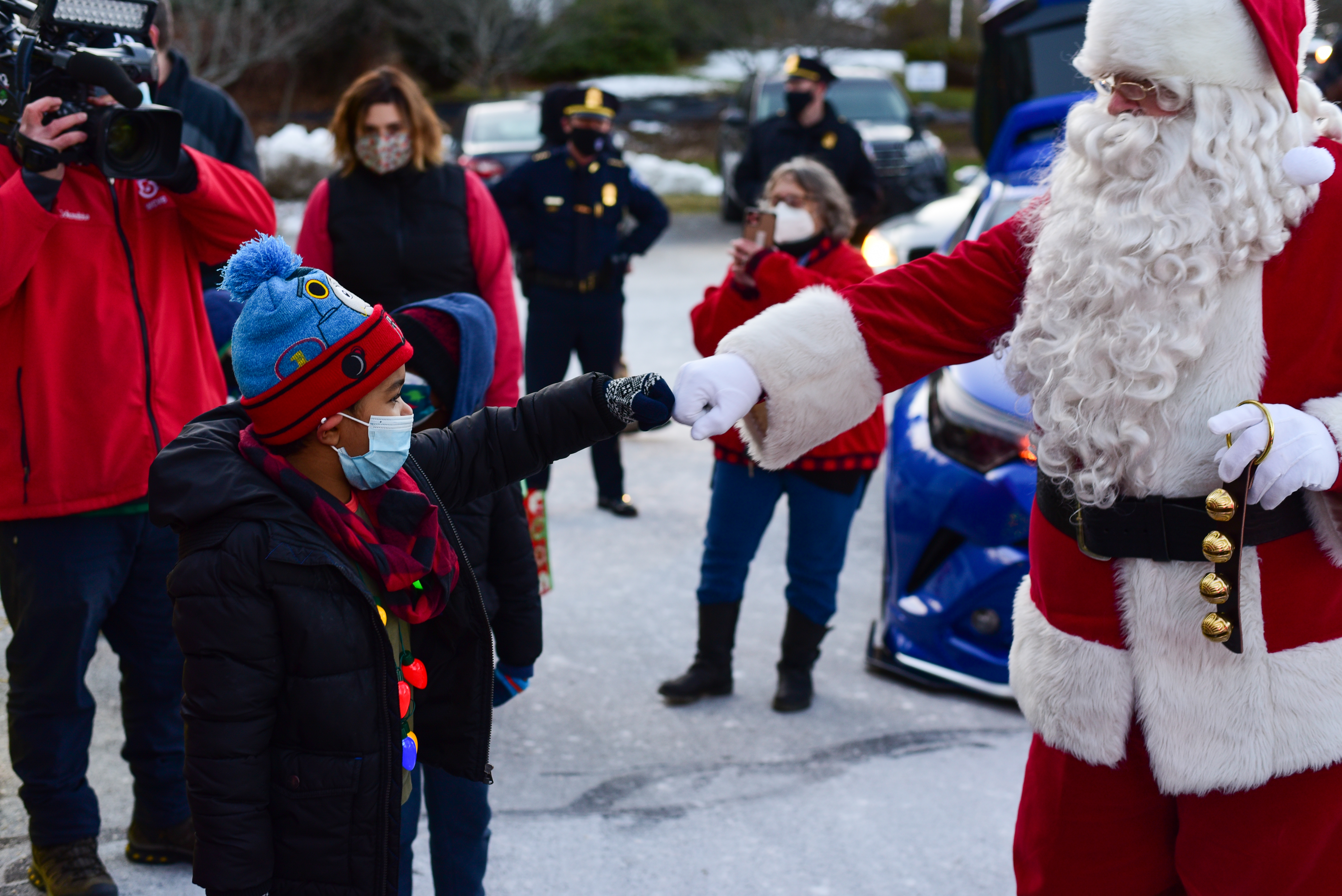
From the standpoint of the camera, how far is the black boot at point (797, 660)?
401cm

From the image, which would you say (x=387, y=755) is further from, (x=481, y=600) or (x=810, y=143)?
(x=810, y=143)

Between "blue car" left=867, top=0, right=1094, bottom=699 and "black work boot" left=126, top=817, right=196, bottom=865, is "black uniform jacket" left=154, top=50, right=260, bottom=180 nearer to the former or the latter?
"black work boot" left=126, top=817, right=196, bottom=865

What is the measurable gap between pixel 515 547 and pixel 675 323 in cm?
767

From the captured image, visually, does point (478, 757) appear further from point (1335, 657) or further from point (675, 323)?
point (675, 323)

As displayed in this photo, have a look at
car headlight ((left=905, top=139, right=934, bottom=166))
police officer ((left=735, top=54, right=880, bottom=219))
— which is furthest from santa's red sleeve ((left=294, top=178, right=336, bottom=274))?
car headlight ((left=905, top=139, right=934, bottom=166))

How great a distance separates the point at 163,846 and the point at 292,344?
1600 mm

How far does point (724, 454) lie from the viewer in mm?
3963

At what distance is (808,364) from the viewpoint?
7.30 feet

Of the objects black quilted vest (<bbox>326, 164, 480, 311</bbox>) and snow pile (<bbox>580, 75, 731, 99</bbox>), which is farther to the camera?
snow pile (<bbox>580, 75, 731, 99</bbox>)

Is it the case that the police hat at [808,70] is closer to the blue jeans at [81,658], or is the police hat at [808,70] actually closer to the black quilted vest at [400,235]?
the black quilted vest at [400,235]

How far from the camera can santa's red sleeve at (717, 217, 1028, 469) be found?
2225mm

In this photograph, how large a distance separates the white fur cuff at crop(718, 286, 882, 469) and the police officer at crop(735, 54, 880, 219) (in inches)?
176

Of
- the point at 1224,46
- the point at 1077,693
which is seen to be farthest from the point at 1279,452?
the point at 1224,46

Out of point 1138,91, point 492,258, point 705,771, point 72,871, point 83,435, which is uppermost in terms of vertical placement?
point 1138,91
